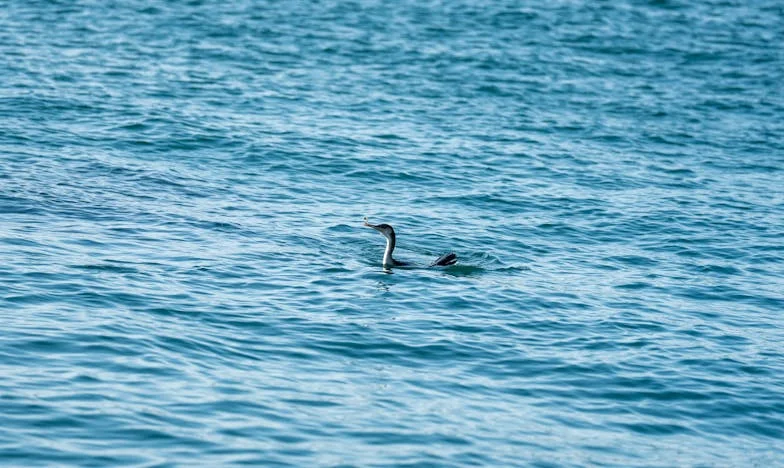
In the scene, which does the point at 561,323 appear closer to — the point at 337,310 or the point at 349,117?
the point at 337,310

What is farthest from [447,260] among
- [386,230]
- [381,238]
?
[381,238]

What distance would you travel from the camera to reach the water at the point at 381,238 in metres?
14.9

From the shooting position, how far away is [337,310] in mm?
19281

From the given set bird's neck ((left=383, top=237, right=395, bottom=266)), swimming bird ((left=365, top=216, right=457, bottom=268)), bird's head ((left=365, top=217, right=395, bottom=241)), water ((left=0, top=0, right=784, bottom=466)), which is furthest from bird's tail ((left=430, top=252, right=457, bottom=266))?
bird's head ((left=365, top=217, right=395, bottom=241))

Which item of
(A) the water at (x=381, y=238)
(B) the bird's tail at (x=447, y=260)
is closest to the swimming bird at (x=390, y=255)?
(B) the bird's tail at (x=447, y=260)

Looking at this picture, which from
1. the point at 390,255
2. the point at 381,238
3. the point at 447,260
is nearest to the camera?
the point at 447,260

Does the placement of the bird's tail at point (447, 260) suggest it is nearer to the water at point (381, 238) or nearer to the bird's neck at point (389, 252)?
the water at point (381, 238)

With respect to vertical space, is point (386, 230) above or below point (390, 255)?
above

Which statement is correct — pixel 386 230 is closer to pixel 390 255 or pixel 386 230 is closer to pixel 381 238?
pixel 390 255

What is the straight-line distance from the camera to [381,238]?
80.9ft

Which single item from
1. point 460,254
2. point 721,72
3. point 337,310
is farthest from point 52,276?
point 721,72

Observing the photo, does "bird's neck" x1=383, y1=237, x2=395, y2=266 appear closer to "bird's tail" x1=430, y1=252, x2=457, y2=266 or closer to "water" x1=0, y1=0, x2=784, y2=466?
"water" x1=0, y1=0, x2=784, y2=466

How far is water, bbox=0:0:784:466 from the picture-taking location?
14.9 m

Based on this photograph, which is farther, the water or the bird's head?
the bird's head
